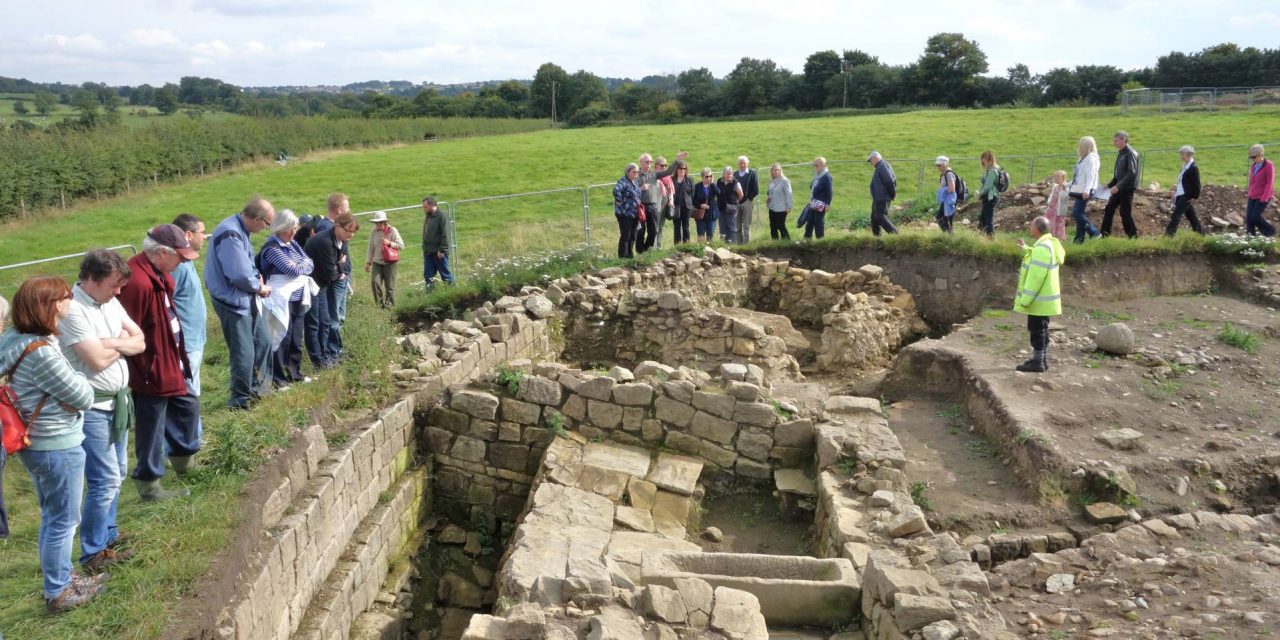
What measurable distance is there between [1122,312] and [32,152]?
28372 millimetres

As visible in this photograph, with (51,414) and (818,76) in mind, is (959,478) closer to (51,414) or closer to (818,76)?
(51,414)

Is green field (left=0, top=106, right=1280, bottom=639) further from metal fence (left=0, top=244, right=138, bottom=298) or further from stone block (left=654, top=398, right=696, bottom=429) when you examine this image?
stone block (left=654, top=398, right=696, bottom=429)

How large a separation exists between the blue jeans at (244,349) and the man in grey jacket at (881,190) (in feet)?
33.6

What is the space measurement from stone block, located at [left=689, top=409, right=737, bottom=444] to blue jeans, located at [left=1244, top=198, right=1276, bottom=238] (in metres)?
12.1

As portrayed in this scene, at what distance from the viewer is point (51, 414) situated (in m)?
4.79

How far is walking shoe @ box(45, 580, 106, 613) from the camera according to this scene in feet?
16.1

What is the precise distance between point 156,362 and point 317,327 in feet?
11.4

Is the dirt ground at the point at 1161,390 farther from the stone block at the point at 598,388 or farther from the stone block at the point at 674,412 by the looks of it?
the stone block at the point at 598,388

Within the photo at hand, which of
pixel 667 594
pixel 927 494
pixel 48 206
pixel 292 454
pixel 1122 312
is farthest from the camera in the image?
pixel 48 206

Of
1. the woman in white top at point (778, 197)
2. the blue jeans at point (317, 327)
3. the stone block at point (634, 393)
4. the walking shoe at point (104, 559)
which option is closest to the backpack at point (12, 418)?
the walking shoe at point (104, 559)

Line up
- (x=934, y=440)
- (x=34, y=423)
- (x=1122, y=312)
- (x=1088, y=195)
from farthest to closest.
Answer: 1. (x=1088, y=195)
2. (x=1122, y=312)
3. (x=934, y=440)
4. (x=34, y=423)

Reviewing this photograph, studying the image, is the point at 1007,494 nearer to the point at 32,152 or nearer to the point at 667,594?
the point at 667,594

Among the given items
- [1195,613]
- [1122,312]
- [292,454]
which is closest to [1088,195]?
[1122,312]

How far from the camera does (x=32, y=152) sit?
82.5 feet
